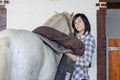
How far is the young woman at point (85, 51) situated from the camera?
2.28 meters

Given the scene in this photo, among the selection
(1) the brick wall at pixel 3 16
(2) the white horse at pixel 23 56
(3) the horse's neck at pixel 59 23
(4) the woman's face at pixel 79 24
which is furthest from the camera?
(1) the brick wall at pixel 3 16

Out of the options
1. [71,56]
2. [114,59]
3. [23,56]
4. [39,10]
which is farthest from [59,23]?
[114,59]

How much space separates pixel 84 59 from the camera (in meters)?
2.27

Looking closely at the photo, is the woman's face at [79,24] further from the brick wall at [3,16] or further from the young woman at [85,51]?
the brick wall at [3,16]

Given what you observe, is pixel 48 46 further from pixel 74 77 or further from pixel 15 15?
pixel 15 15

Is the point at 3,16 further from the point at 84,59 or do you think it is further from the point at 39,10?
the point at 84,59

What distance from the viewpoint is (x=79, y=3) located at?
3.75 m

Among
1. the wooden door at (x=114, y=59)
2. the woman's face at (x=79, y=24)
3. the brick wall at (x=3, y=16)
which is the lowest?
the wooden door at (x=114, y=59)

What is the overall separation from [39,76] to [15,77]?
0.23m

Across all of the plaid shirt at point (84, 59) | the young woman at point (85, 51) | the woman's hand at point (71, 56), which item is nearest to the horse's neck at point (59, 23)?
the young woman at point (85, 51)

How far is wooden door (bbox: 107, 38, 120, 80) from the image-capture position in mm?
3682

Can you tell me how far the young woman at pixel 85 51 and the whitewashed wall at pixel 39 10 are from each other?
4.17 feet

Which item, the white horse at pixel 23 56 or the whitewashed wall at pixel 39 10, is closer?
the white horse at pixel 23 56

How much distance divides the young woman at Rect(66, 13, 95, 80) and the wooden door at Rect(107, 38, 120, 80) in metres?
1.29
